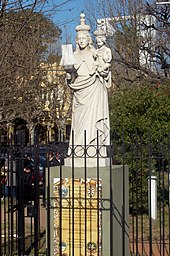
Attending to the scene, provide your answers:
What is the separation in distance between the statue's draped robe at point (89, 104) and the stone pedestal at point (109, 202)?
12.7 inches

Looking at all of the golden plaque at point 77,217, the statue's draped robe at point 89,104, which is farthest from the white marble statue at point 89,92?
the golden plaque at point 77,217

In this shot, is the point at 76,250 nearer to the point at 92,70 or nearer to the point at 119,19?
the point at 92,70

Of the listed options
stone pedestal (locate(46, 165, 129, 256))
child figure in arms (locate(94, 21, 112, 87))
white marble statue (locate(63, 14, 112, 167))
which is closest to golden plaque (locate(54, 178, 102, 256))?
stone pedestal (locate(46, 165, 129, 256))

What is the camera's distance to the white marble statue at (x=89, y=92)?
6.87 metres

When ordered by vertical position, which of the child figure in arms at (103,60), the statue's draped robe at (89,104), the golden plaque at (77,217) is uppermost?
the child figure in arms at (103,60)

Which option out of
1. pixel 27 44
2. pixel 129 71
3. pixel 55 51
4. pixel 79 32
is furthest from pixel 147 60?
pixel 79 32

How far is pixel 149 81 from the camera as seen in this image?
22.8 m

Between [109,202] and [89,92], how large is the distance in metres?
1.53

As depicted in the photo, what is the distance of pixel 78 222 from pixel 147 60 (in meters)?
18.0

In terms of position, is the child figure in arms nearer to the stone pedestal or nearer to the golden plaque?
the stone pedestal

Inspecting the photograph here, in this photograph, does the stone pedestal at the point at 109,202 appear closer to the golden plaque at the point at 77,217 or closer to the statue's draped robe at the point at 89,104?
the golden plaque at the point at 77,217

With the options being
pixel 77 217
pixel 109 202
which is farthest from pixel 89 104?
pixel 77 217

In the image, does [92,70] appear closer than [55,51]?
Yes

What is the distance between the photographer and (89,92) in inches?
273
